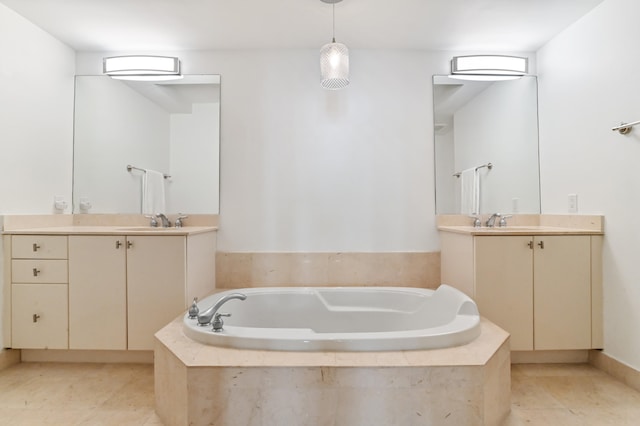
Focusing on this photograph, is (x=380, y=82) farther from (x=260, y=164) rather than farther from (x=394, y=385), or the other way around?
(x=394, y=385)

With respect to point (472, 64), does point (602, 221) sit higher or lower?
lower

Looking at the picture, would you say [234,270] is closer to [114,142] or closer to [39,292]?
[39,292]

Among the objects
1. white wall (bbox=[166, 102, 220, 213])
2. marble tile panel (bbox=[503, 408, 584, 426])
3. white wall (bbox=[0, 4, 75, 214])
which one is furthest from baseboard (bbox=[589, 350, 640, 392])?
white wall (bbox=[0, 4, 75, 214])

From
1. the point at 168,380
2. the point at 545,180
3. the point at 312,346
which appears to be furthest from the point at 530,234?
the point at 168,380

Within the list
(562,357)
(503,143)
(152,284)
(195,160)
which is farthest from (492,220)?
(152,284)

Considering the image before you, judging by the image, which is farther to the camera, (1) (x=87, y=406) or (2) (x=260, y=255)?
(2) (x=260, y=255)

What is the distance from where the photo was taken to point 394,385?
4.31 ft

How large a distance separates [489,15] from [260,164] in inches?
71.8

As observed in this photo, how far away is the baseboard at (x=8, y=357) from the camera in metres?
2.13

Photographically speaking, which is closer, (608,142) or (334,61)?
(608,142)

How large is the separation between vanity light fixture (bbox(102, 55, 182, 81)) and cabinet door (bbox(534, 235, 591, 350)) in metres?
2.79

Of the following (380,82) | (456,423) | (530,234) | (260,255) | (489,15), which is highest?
(489,15)

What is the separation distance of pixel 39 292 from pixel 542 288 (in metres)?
3.11

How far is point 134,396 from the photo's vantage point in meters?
1.83
